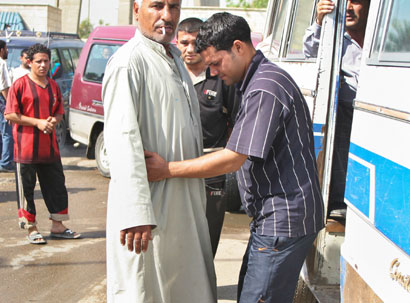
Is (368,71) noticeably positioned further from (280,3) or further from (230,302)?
(280,3)

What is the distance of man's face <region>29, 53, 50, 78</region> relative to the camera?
5.69m

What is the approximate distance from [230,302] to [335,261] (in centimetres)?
113

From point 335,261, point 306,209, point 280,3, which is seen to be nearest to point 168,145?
point 306,209

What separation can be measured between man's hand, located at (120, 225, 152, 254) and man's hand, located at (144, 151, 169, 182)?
0.82ft

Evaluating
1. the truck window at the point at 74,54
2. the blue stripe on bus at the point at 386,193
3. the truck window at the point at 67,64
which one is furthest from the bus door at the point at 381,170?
the truck window at the point at 74,54

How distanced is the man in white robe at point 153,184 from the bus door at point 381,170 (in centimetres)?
74

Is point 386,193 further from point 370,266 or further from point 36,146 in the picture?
point 36,146

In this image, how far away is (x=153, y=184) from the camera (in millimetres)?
2621

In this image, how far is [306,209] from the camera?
2.44 m

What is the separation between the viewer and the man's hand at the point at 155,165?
8.29ft

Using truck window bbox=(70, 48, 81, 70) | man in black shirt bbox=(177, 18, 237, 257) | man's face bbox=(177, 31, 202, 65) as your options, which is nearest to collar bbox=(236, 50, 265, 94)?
man in black shirt bbox=(177, 18, 237, 257)

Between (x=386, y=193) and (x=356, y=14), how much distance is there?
83.8 inches

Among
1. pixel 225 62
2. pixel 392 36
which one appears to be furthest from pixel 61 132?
pixel 392 36

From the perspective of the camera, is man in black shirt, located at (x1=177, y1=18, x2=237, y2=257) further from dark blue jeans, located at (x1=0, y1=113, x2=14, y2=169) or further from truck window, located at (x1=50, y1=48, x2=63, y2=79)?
truck window, located at (x1=50, y1=48, x2=63, y2=79)
